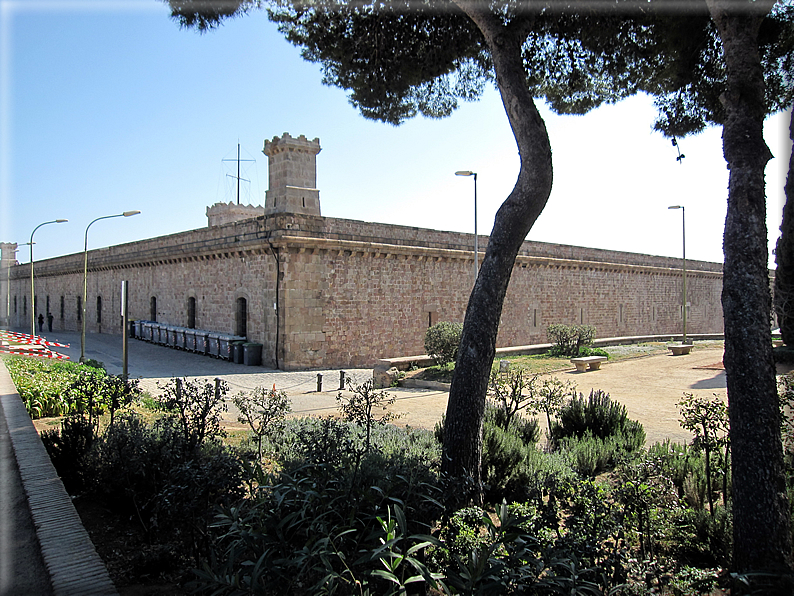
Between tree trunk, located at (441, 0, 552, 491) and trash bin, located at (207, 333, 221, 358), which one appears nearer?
tree trunk, located at (441, 0, 552, 491)

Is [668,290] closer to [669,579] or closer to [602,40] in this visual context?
[602,40]

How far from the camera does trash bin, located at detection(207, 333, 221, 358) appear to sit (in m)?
18.7

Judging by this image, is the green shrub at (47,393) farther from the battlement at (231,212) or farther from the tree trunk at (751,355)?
the battlement at (231,212)

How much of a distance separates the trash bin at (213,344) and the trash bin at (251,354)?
1930mm

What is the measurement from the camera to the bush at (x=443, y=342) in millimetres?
14695

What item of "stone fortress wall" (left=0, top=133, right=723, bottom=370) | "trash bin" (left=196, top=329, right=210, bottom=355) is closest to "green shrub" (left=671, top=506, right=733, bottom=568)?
"stone fortress wall" (left=0, top=133, right=723, bottom=370)

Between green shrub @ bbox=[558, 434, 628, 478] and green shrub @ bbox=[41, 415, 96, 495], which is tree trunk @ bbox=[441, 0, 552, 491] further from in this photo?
green shrub @ bbox=[41, 415, 96, 495]

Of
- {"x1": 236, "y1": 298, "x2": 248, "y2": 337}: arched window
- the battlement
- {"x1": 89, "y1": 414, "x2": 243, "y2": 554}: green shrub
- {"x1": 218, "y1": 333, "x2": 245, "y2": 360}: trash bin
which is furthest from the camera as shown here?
the battlement

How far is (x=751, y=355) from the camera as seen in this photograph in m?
3.24

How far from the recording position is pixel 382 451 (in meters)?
4.47

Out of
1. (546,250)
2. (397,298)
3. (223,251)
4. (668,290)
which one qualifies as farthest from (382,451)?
(668,290)

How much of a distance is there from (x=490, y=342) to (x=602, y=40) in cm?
445

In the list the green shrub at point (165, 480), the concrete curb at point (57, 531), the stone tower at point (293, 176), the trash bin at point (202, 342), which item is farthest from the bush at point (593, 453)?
the trash bin at point (202, 342)

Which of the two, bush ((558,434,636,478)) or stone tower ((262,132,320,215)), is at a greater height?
stone tower ((262,132,320,215))
